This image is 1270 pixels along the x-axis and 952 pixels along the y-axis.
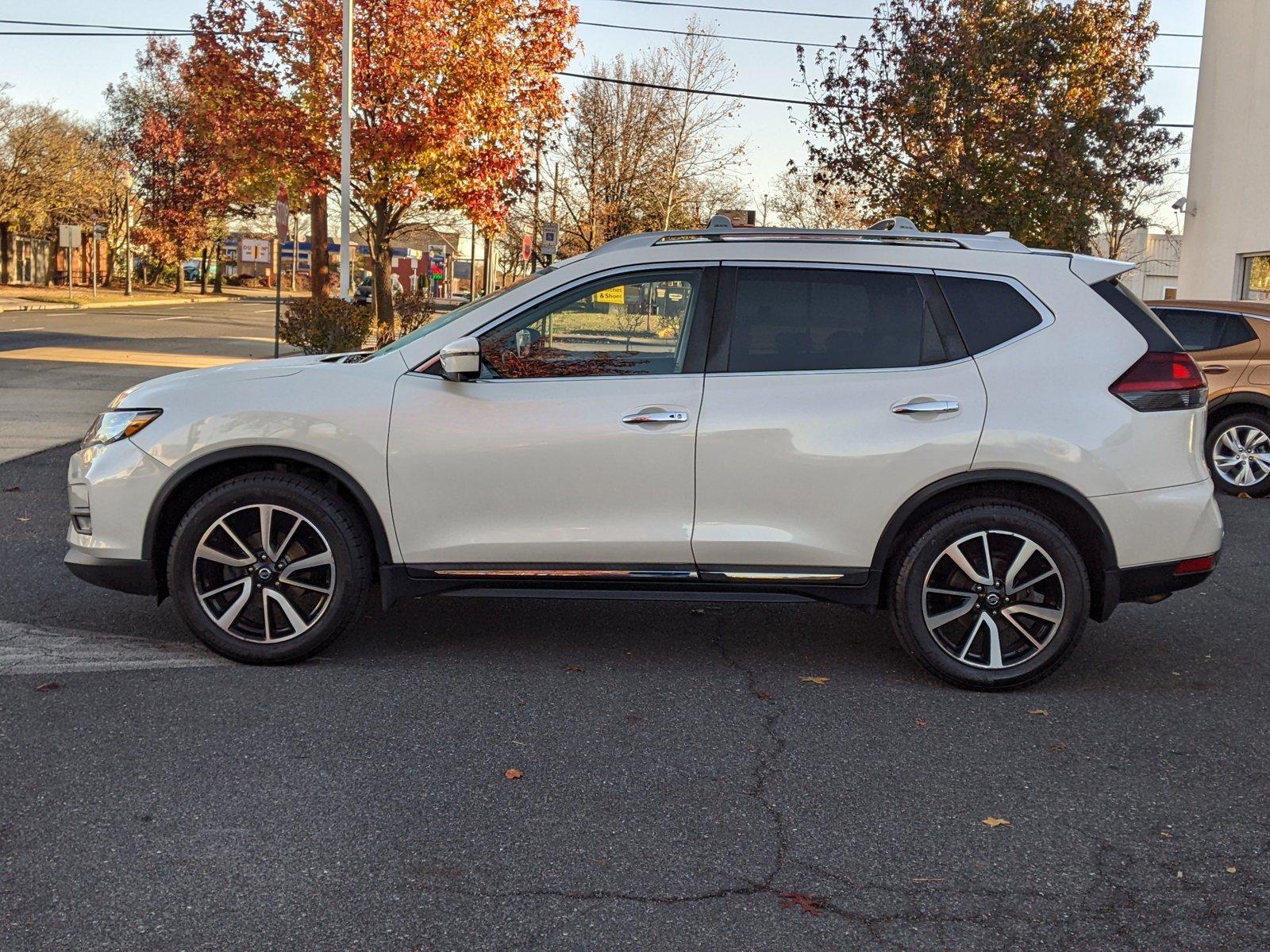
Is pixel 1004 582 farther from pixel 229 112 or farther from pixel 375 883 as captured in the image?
pixel 229 112

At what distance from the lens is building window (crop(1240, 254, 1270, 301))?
21.3 meters

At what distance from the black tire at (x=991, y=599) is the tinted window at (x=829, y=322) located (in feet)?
2.37

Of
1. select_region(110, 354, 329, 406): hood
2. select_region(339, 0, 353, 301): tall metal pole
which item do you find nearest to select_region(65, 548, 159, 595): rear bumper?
select_region(110, 354, 329, 406): hood

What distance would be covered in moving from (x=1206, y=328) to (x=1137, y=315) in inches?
270

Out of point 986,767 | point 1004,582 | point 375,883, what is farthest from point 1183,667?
point 375,883

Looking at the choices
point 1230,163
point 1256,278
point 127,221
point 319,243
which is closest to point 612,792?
point 1256,278

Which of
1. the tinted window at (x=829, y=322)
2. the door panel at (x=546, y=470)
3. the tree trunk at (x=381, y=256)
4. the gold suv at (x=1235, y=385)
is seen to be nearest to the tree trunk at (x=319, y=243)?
the tree trunk at (x=381, y=256)

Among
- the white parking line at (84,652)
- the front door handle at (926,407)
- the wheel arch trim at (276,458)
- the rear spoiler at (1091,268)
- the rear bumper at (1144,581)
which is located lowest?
the white parking line at (84,652)

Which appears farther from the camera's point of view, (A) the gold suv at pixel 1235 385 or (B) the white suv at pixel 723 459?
(A) the gold suv at pixel 1235 385

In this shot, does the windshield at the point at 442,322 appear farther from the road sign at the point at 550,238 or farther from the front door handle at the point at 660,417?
the road sign at the point at 550,238

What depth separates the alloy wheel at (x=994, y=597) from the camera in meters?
5.17

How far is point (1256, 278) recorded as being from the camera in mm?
21719

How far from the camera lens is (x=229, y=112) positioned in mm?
26750

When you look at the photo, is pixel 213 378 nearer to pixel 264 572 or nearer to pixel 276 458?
pixel 276 458
